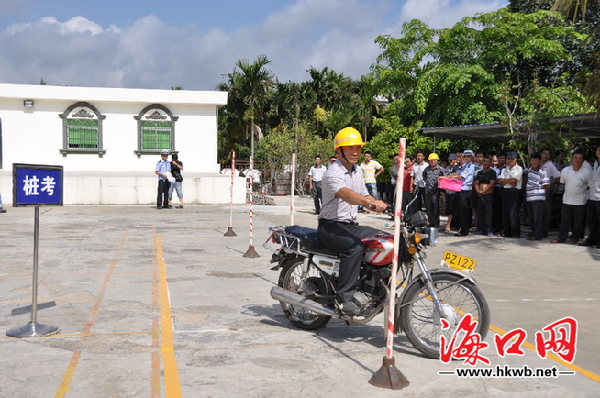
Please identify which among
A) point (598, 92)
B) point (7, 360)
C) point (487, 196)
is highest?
point (598, 92)

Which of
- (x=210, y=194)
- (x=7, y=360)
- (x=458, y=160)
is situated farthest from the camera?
(x=210, y=194)

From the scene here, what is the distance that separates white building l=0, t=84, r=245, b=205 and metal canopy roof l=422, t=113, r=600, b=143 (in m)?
9.14

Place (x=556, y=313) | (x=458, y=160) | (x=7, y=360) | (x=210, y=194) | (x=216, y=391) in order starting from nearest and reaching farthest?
1. (x=216, y=391)
2. (x=7, y=360)
3. (x=556, y=313)
4. (x=458, y=160)
5. (x=210, y=194)

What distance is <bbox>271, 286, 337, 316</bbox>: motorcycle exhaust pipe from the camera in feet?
19.1

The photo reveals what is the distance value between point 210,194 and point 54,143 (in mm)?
7602

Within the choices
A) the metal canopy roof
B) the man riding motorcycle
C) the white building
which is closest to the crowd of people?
the metal canopy roof

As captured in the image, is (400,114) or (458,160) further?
(400,114)

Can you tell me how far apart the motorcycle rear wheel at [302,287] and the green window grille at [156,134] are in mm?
22157

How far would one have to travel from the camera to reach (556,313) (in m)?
7.02

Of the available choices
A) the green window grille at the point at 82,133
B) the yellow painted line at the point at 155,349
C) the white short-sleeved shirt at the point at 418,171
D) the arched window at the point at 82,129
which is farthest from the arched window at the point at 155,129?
the yellow painted line at the point at 155,349

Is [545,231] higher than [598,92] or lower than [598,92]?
lower

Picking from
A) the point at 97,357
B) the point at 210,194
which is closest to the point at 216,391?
the point at 97,357

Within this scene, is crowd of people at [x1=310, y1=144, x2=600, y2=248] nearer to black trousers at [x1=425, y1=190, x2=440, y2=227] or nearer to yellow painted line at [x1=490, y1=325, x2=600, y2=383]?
black trousers at [x1=425, y1=190, x2=440, y2=227]

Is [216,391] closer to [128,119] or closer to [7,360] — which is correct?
[7,360]
